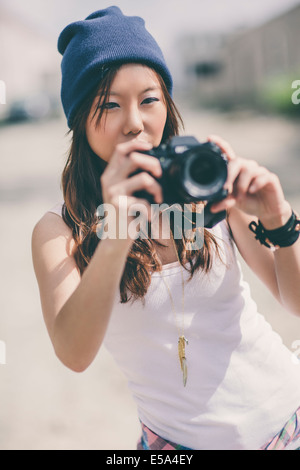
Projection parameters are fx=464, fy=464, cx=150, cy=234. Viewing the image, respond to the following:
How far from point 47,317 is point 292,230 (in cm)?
70

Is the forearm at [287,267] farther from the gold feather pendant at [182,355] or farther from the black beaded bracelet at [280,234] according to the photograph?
the gold feather pendant at [182,355]

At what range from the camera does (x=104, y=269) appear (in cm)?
108

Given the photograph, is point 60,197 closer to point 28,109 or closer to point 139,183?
point 139,183

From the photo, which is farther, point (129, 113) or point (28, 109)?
point (28, 109)

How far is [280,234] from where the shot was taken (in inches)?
50.5

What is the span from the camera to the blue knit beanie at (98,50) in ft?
4.45

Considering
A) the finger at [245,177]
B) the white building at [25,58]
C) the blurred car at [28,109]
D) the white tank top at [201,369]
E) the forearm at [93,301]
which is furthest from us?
the white building at [25,58]

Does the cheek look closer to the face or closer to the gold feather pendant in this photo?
the face

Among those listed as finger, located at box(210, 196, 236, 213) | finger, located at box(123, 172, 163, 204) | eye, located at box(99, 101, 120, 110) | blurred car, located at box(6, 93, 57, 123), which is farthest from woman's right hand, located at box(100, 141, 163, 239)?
blurred car, located at box(6, 93, 57, 123)

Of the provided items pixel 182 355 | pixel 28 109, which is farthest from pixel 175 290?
pixel 28 109

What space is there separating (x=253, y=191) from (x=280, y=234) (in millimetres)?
156

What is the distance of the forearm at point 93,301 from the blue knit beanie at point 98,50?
0.56 meters

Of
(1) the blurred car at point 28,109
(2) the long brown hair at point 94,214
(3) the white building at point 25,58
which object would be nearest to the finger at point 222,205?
(2) the long brown hair at point 94,214

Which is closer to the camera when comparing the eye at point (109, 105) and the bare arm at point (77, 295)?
the bare arm at point (77, 295)
